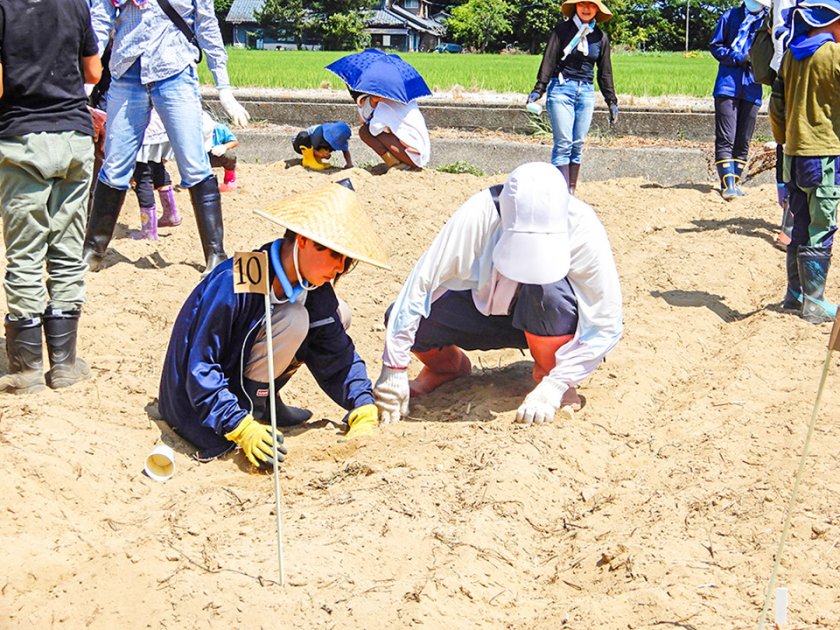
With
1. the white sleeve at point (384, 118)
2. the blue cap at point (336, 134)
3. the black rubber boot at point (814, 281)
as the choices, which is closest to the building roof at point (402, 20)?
the blue cap at point (336, 134)

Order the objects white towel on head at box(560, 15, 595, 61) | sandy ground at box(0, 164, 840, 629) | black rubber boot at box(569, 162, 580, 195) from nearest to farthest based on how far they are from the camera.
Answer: sandy ground at box(0, 164, 840, 629)
white towel on head at box(560, 15, 595, 61)
black rubber boot at box(569, 162, 580, 195)

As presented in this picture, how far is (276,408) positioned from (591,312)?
1.30m

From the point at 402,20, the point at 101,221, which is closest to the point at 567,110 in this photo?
the point at 101,221

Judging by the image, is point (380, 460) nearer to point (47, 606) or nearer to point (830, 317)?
point (47, 606)

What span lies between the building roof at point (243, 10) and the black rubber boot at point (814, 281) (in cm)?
4856

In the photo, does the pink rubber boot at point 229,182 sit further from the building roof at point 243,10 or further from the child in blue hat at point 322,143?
the building roof at point 243,10

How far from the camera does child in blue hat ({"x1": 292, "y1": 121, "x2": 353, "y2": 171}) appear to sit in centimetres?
949

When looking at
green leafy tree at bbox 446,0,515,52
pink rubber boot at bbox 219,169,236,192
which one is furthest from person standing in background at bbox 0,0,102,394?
green leafy tree at bbox 446,0,515,52

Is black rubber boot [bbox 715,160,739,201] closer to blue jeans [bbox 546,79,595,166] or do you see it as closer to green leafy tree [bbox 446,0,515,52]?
blue jeans [bbox 546,79,595,166]

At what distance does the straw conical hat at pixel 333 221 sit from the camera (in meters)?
3.46

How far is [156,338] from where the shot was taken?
5.31m

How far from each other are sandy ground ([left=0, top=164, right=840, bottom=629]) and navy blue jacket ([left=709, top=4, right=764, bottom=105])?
11.0 feet

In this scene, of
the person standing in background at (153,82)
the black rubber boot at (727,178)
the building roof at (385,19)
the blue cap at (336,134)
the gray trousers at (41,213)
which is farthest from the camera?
the building roof at (385,19)

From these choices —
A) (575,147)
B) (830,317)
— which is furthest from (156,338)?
(575,147)
